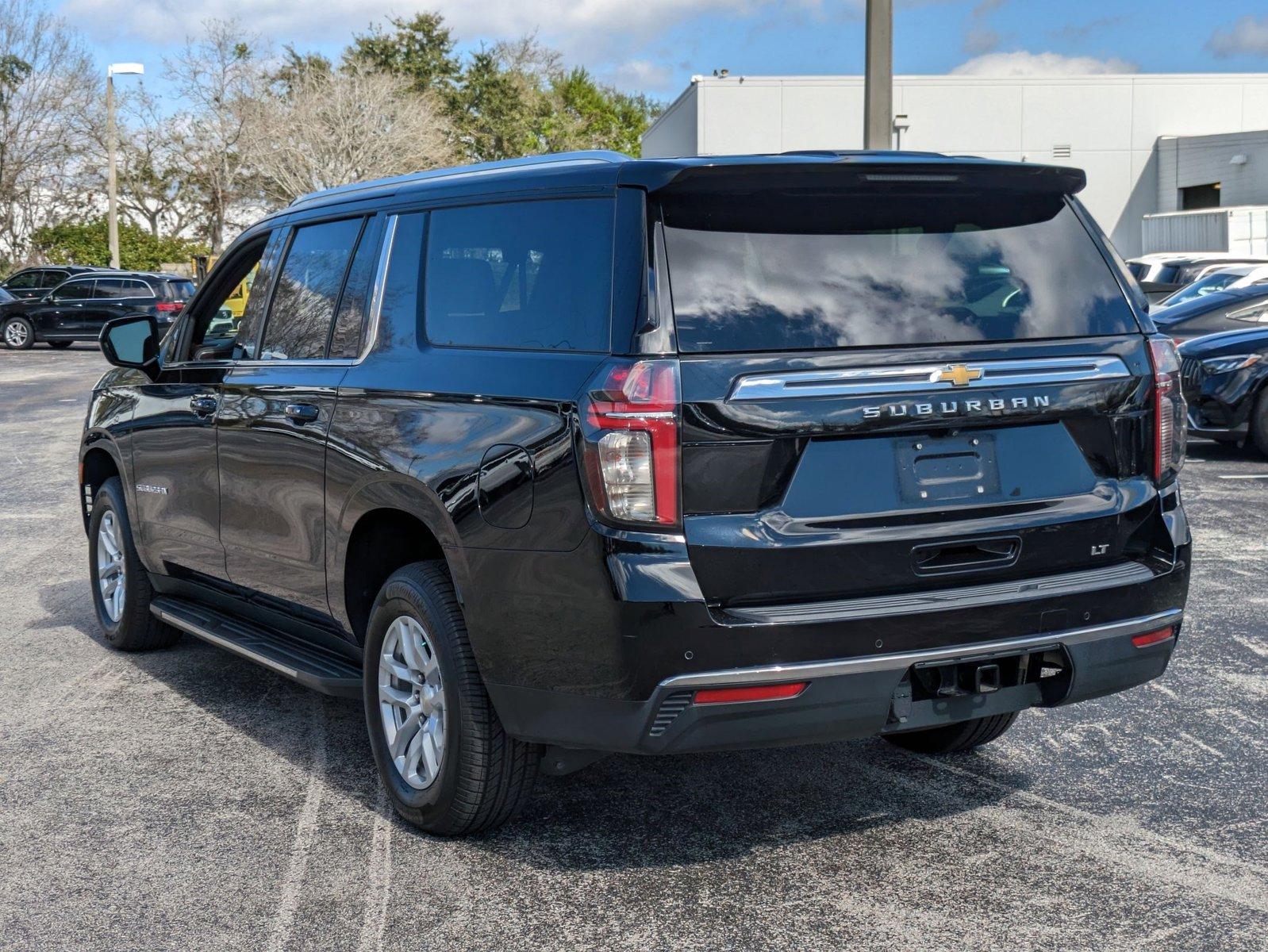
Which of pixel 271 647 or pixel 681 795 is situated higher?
pixel 271 647

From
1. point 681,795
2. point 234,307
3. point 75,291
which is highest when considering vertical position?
point 75,291

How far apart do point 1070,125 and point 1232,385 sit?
3459 centimetres

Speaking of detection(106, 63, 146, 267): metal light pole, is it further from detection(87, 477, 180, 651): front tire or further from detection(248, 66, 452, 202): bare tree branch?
detection(87, 477, 180, 651): front tire

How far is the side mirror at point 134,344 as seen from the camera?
6.20m

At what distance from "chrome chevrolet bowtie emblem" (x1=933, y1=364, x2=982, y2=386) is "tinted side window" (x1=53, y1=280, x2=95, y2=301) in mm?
30546

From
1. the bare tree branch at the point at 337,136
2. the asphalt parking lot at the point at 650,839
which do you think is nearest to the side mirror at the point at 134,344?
the asphalt parking lot at the point at 650,839

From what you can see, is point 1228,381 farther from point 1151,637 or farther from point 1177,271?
point 1177,271

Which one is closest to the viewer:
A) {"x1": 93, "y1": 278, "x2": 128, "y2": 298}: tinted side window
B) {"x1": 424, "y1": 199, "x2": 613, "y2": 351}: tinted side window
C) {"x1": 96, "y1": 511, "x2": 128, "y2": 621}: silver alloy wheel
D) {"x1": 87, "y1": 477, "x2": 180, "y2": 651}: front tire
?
{"x1": 424, "y1": 199, "x2": 613, "y2": 351}: tinted side window

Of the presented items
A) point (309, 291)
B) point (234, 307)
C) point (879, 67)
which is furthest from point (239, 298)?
point (879, 67)

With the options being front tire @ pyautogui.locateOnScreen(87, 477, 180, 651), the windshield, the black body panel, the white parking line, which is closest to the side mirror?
front tire @ pyautogui.locateOnScreen(87, 477, 180, 651)

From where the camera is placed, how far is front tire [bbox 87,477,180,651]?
6488 mm

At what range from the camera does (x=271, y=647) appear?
5.25m

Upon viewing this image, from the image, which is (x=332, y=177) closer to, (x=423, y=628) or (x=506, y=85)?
(x=506, y=85)

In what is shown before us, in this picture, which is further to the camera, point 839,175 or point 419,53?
point 419,53
